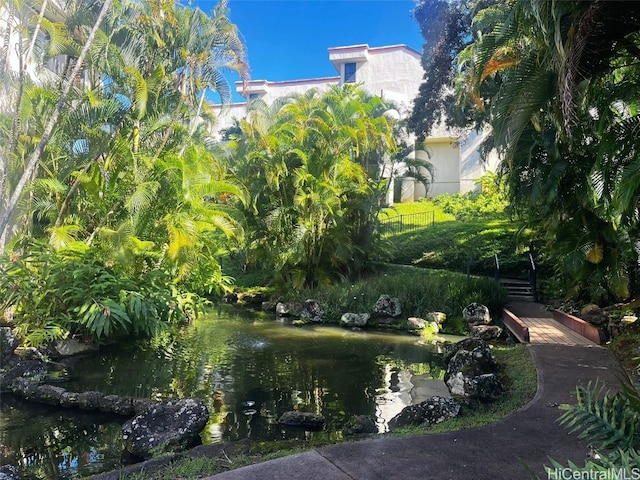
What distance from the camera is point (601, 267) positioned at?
996 cm

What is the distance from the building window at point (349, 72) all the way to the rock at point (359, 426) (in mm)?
26843

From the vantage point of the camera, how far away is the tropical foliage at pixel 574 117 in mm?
4777

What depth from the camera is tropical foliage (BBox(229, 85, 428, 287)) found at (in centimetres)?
1720

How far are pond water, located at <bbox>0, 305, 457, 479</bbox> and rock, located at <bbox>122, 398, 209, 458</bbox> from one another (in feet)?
0.72

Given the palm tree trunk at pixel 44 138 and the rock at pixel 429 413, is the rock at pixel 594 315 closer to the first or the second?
the rock at pixel 429 413

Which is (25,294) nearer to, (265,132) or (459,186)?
(265,132)

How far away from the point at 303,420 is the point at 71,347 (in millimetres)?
6215

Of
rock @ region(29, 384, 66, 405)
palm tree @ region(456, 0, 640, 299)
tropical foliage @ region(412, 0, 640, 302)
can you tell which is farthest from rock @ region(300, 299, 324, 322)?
rock @ region(29, 384, 66, 405)

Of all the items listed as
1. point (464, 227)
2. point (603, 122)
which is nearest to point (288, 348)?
point (603, 122)

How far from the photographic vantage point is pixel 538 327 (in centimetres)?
1105

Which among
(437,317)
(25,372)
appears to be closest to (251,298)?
(437,317)

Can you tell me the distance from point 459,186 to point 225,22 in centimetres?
2148

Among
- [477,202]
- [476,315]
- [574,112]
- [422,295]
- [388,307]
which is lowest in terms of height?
[476,315]

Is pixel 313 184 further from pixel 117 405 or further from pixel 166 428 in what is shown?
pixel 166 428
